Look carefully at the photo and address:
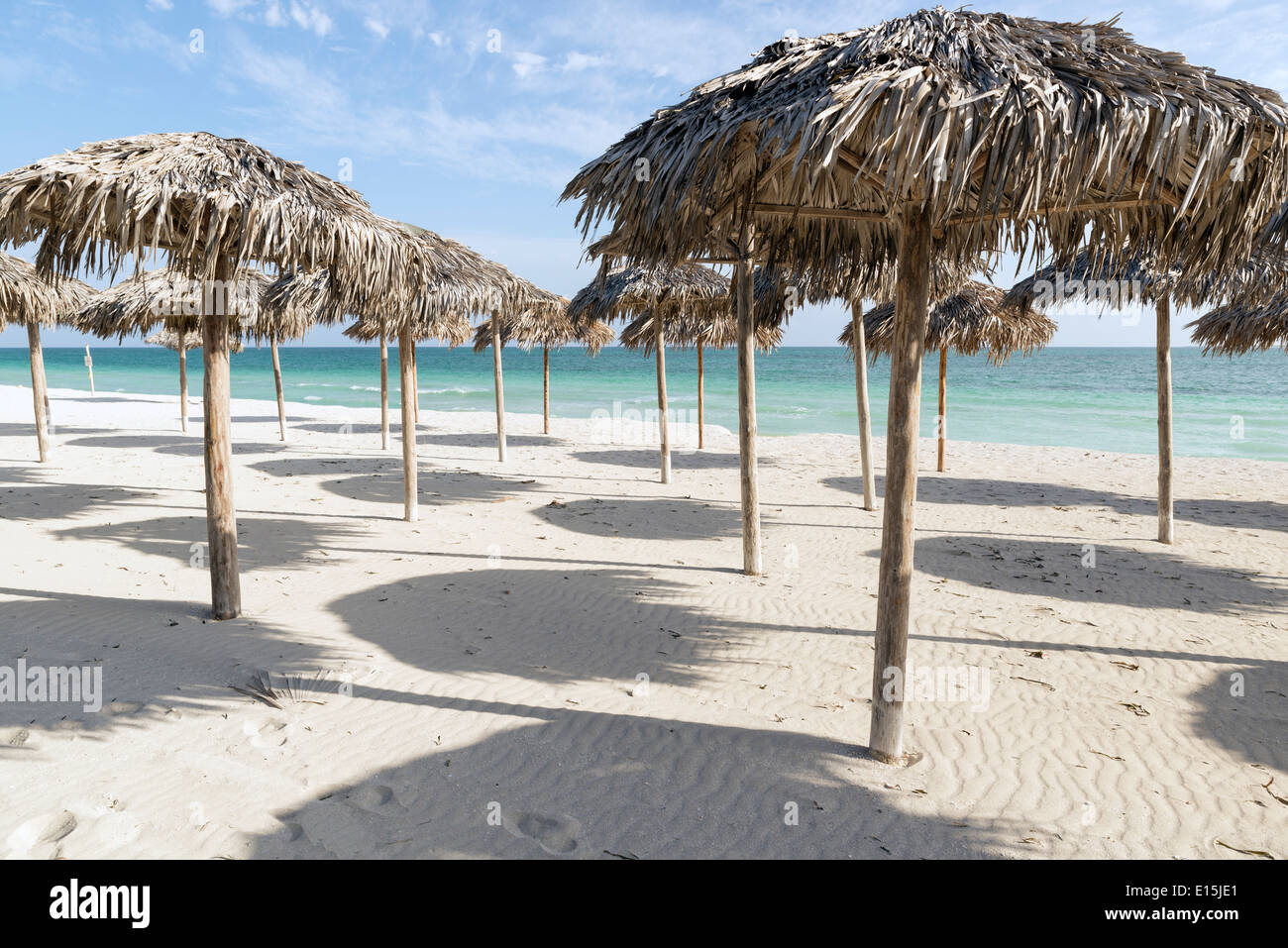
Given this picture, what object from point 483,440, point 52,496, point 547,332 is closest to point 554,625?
point 52,496

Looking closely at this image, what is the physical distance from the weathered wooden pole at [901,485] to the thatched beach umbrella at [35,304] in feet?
38.9

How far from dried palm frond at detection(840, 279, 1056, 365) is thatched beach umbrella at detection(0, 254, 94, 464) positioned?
13335mm

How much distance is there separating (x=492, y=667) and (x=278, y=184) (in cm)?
373

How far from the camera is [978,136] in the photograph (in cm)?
282

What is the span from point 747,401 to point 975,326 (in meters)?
7.31

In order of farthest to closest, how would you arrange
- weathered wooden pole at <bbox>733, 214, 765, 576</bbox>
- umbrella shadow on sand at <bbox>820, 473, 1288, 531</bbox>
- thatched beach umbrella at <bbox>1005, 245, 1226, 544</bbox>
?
1. umbrella shadow on sand at <bbox>820, 473, 1288, 531</bbox>
2. thatched beach umbrella at <bbox>1005, 245, 1226, 544</bbox>
3. weathered wooden pole at <bbox>733, 214, 765, 576</bbox>

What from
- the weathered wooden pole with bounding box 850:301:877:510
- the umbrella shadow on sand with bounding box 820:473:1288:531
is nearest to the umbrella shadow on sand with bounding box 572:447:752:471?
the umbrella shadow on sand with bounding box 820:473:1288:531

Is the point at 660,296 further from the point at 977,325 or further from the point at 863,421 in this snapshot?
the point at 977,325

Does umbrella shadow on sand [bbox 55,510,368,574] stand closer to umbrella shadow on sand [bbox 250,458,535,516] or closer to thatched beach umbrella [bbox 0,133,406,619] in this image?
umbrella shadow on sand [bbox 250,458,535,516]

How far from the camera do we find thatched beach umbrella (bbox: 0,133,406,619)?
13.7 ft

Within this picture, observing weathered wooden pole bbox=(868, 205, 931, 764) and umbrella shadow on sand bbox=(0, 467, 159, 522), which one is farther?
umbrella shadow on sand bbox=(0, 467, 159, 522)

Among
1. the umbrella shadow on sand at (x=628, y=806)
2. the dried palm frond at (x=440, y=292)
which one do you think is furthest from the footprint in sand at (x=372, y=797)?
the dried palm frond at (x=440, y=292)

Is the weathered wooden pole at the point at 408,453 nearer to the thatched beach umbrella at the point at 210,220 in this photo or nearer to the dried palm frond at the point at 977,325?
the thatched beach umbrella at the point at 210,220
